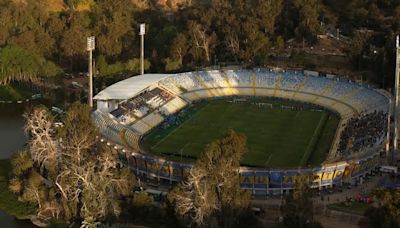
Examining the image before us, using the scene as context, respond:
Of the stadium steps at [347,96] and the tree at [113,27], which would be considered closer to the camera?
the stadium steps at [347,96]

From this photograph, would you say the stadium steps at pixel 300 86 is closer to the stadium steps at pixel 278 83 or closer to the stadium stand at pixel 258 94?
the stadium stand at pixel 258 94

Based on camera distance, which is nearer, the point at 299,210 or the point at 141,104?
the point at 299,210

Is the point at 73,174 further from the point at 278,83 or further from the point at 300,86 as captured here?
the point at 300,86

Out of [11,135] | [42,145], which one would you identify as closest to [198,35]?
[11,135]

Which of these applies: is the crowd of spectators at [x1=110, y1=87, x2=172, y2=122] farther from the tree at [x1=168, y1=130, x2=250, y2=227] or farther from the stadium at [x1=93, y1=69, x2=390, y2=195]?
the tree at [x1=168, y1=130, x2=250, y2=227]

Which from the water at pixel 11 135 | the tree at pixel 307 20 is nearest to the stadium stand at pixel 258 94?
the water at pixel 11 135

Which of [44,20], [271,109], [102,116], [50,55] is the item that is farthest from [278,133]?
[44,20]
